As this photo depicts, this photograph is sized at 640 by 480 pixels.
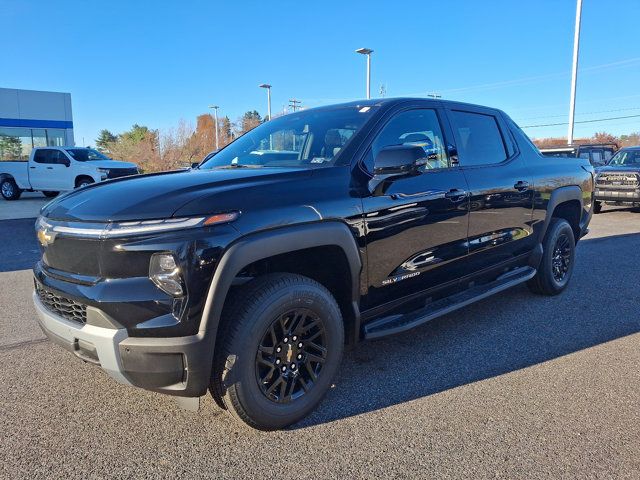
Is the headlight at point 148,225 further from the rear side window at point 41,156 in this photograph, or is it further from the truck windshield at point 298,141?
the rear side window at point 41,156

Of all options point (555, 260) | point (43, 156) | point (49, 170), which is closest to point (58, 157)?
point (49, 170)

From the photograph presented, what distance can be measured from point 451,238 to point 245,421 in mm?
1991

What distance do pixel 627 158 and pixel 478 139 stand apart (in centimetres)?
1211

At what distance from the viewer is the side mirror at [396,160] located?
2.97m

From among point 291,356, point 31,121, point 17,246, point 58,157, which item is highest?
point 31,121

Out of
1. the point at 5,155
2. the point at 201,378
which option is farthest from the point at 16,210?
the point at 201,378

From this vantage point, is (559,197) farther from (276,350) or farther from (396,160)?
(276,350)

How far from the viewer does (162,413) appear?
9.56 ft

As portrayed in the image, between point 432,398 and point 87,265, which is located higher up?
point 87,265

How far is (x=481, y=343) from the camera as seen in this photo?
13.0ft

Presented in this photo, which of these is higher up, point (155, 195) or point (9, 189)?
point (155, 195)

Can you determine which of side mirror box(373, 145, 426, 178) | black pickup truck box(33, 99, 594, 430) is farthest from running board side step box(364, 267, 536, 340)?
side mirror box(373, 145, 426, 178)

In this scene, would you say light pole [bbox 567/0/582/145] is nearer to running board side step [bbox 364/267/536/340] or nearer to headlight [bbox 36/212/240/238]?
running board side step [bbox 364/267/536/340]

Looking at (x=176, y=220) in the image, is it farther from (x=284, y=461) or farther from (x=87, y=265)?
(x=284, y=461)
